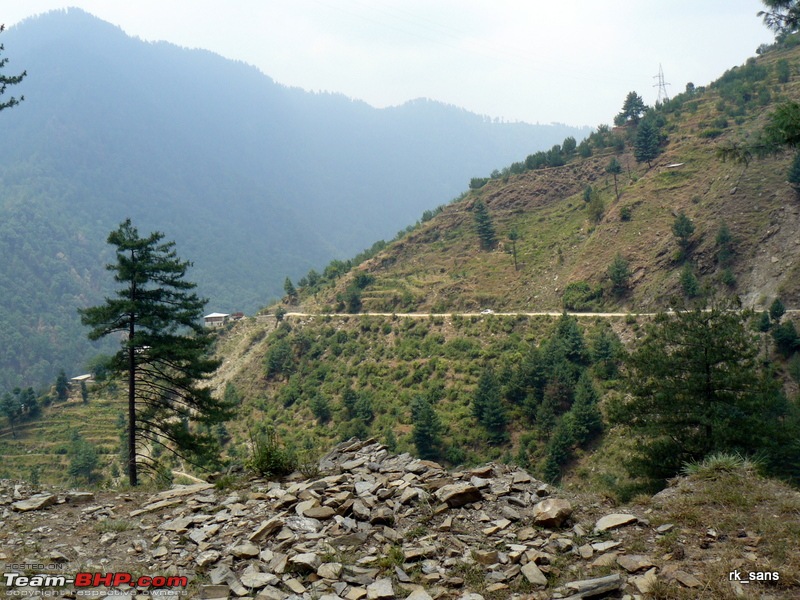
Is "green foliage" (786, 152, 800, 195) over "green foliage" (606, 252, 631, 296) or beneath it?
over

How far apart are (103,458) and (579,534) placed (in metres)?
45.9

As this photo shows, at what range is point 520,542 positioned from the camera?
6.39 meters

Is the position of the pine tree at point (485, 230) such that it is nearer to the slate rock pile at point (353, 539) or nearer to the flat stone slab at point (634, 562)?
the slate rock pile at point (353, 539)

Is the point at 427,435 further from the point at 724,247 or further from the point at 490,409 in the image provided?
the point at 724,247

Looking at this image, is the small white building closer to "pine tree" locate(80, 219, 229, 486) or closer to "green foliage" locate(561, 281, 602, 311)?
"green foliage" locate(561, 281, 602, 311)

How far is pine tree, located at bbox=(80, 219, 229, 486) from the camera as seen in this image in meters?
14.6

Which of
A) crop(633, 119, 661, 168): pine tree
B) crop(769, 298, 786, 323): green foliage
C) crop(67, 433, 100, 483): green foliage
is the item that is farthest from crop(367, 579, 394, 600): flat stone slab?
crop(633, 119, 661, 168): pine tree

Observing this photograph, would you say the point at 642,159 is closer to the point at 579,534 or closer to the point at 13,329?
the point at 579,534

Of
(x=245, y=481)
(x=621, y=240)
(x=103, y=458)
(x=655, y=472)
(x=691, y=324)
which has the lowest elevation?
(x=103, y=458)

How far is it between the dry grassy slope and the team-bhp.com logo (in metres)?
36.2

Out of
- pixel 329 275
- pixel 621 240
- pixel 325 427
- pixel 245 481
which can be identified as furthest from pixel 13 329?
pixel 245 481

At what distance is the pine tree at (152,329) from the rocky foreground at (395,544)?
623cm

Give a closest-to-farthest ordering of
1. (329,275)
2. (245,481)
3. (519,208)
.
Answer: (245,481) < (519,208) < (329,275)

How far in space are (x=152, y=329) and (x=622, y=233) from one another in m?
40.9
